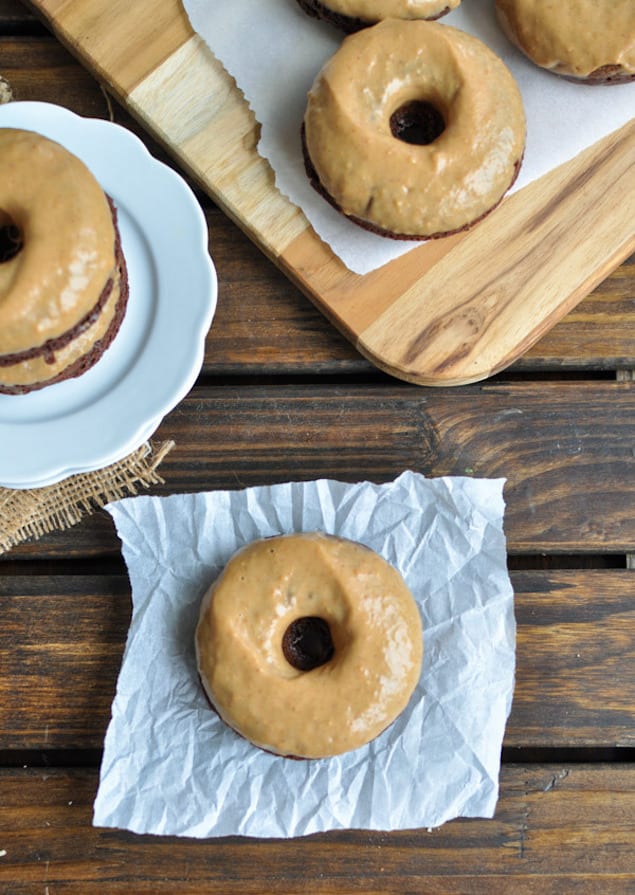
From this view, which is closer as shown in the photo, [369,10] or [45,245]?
[45,245]

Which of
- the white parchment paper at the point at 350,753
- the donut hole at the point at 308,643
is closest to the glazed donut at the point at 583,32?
the white parchment paper at the point at 350,753

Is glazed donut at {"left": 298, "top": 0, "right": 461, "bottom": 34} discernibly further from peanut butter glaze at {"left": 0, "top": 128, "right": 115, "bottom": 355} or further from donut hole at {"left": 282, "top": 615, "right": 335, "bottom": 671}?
donut hole at {"left": 282, "top": 615, "right": 335, "bottom": 671}

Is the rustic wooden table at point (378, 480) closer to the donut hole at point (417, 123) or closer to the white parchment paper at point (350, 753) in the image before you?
the white parchment paper at point (350, 753)

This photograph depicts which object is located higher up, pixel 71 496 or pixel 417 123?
pixel 417 123

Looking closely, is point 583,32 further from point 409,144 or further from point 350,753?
point 350,753

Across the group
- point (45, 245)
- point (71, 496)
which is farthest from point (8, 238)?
point (71, 496)

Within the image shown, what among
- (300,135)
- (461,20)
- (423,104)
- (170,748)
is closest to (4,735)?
(170,748)
